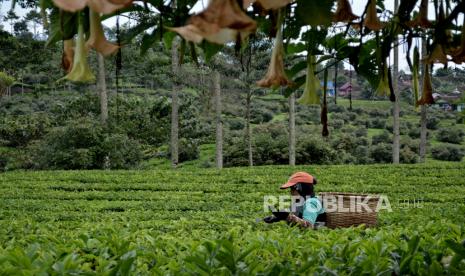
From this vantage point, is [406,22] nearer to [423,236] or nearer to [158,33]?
[158,33]

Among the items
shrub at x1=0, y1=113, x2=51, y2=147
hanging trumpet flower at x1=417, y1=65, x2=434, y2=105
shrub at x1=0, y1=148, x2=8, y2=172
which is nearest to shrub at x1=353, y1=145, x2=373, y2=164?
shrub at x1=0, y1=113, x2=51, y2=147

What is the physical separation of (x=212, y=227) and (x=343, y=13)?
479 cm

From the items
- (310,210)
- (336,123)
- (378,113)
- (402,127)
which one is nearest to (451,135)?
(402,127)

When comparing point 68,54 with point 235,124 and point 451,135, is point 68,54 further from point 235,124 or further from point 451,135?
point 451,135

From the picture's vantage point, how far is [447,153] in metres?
21.2

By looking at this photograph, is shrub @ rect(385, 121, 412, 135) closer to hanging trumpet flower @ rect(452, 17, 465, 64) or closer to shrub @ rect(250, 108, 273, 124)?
shrub @ rect(250, 108, 273, 124)

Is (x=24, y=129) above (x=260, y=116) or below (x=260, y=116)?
below

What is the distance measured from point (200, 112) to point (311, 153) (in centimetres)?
853

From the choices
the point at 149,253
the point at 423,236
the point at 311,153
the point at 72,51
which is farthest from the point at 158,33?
the point at 311,153

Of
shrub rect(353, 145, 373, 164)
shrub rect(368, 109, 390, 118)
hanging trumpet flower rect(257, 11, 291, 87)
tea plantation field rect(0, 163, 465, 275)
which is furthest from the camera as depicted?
shrub rect(368, 109, 390, 118)

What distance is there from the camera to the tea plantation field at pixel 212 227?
1625 mm

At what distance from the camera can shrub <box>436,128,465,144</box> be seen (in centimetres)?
2394

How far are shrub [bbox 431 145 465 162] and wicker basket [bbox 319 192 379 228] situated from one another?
1761 centimetres

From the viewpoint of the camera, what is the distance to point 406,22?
1.13m
